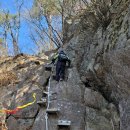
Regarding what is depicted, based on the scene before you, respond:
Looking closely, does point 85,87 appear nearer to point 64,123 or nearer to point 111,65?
point 64,123

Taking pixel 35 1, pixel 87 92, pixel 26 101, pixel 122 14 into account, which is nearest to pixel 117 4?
pixel 122 14

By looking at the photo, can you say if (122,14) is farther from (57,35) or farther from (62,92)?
(57,35)

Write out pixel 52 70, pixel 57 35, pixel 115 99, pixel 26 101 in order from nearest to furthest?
pixel 115 99 → pixel 26 101 → pixel 52 70 → pixel 57 35

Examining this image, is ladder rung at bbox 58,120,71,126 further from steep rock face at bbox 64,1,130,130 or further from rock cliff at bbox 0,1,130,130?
steep rock face at bbox 64,1,130,130

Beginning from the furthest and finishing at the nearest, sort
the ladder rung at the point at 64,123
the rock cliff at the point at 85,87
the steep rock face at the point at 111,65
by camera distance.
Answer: the ladder rung at the point at 64,123 < the rock cliff at the point at 85,87 < the steep rock face at the point at 111,65

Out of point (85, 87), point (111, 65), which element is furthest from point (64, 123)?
point (111, 65)

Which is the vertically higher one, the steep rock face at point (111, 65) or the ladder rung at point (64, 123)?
the steep rock face at point (111, 65)

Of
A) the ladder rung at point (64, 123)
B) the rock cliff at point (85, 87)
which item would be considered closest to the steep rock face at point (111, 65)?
the rock cliff at point (85, 87)

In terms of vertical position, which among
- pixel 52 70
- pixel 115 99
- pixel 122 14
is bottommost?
pixel 115 99

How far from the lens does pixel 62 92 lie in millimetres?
11867

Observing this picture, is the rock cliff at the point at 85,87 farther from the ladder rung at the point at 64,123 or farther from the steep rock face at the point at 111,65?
the ladder rung at the point at 64,123

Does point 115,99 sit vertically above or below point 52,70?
below

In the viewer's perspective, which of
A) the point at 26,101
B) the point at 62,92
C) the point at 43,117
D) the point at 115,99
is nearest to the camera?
the point at 115,99

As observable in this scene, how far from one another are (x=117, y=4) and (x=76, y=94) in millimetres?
3408
